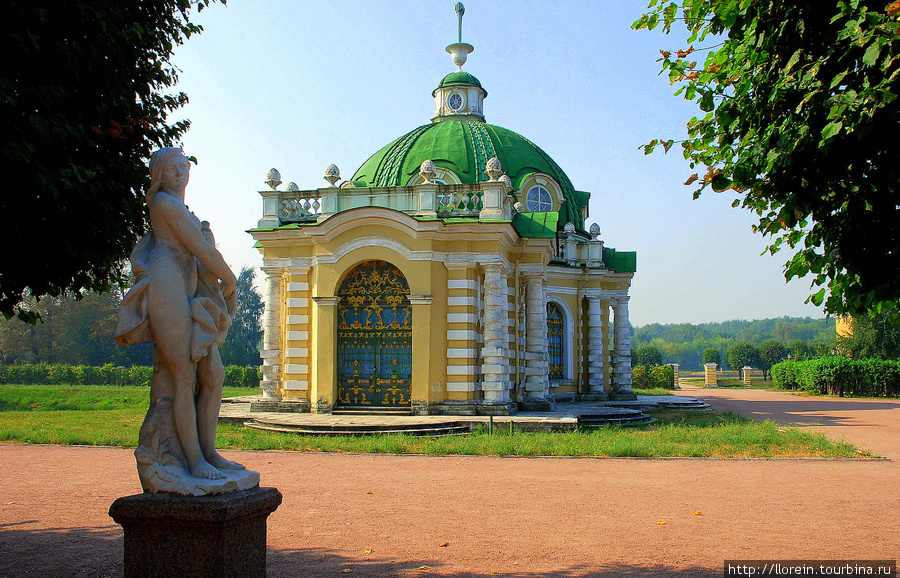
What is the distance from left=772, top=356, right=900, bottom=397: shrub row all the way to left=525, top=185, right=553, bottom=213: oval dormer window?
27942 millimetres

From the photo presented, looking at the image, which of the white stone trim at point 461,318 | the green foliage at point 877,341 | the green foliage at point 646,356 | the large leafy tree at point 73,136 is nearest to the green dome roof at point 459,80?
the white stone trim at point 461,318

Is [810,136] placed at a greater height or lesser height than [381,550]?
greater

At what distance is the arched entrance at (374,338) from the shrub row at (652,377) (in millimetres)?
34599

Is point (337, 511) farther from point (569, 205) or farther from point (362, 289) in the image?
point (569, 205)

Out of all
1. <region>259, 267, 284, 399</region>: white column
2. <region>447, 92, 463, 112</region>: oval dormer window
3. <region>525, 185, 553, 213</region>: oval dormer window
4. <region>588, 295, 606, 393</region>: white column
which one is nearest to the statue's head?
<region>259, 267, 284, 399</region>: white column

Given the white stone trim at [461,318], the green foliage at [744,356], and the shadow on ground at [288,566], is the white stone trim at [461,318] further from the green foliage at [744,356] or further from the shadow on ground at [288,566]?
the green foliage at [744,356]

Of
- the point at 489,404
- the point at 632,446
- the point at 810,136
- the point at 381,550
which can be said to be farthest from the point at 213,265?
the point at 489,404

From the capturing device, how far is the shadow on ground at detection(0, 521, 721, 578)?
266 inches

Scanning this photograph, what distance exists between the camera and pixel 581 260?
29641 mm

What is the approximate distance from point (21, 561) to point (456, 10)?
29.4 meters

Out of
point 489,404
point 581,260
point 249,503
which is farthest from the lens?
point 581,260

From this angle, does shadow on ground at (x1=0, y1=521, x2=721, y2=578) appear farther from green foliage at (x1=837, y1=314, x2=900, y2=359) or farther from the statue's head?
green foliage at (x1=837, y1=314, x2=900, y2=359)

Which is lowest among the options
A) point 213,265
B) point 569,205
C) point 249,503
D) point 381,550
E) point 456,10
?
point 381,550

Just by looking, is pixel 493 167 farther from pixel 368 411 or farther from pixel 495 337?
pixel 368 411
